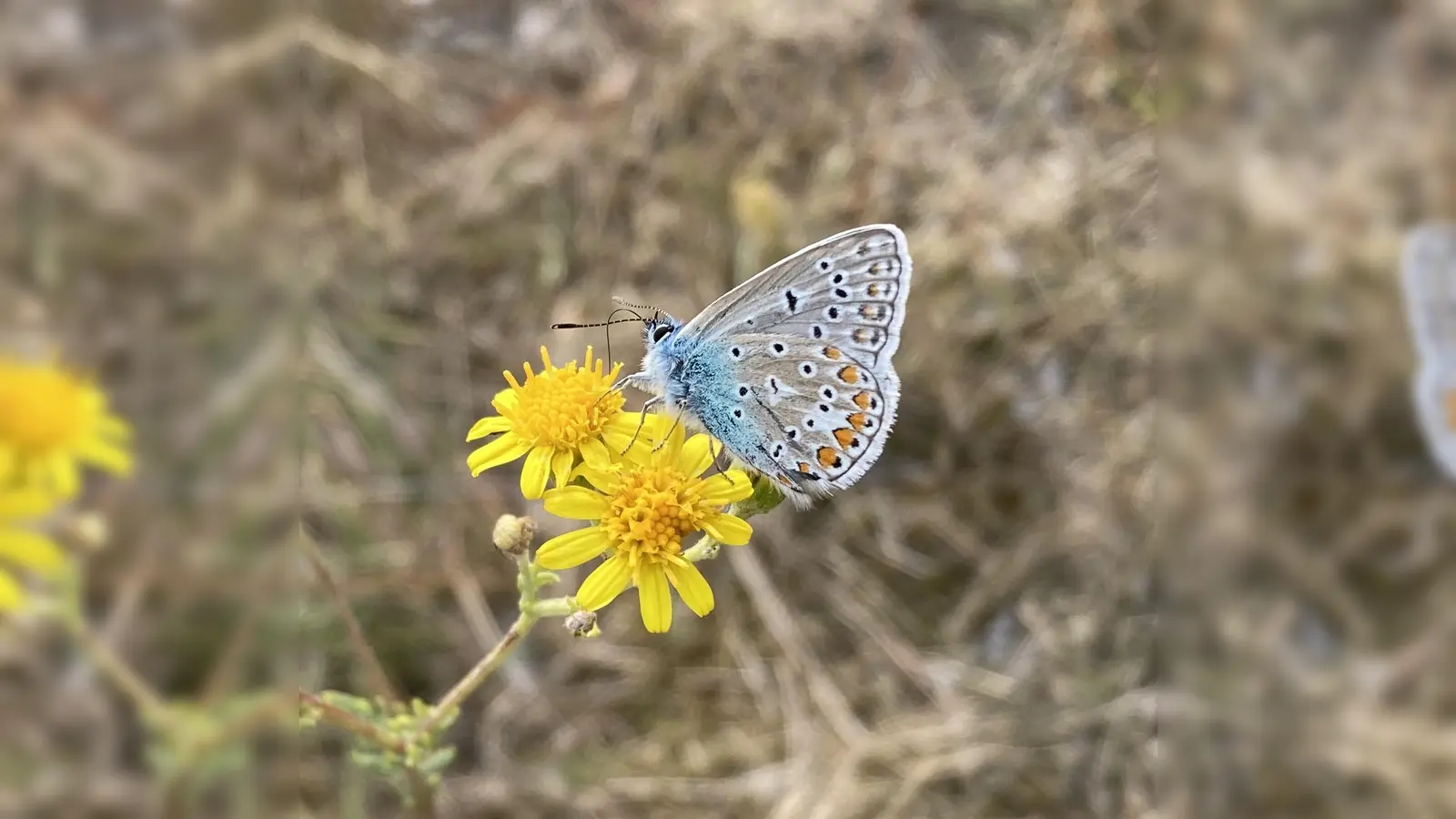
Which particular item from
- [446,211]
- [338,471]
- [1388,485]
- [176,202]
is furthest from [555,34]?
[1388,485]

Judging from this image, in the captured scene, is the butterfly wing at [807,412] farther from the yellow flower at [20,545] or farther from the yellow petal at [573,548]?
the yellow flower at [20,545]

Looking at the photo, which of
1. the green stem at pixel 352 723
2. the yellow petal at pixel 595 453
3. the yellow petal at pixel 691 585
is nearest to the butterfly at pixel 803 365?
the yellow petal at pixel 595 453

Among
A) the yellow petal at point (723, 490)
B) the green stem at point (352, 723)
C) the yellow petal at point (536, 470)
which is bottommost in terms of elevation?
the green stem at point (352, 723)

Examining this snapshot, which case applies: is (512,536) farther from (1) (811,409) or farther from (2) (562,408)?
(1) (811,409)

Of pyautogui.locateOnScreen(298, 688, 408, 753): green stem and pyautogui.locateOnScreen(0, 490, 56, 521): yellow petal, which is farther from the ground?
pyautogui.locateOnScreen(0, 490, 56, 521): yellow petal

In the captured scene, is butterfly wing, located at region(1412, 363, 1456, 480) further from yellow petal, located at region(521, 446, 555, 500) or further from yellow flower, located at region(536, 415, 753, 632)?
yellow petal, located at region(521, 446, 555, 500)

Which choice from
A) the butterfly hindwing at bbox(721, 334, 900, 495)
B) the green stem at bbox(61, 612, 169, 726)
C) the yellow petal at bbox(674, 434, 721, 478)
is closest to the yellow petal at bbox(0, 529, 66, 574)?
the green stem at bbox(61, 612, 169, 726)

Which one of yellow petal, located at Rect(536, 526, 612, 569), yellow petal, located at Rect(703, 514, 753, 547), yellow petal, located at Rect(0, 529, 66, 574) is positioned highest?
yellow petal, located at Rect(0, 529, 66, 574)
